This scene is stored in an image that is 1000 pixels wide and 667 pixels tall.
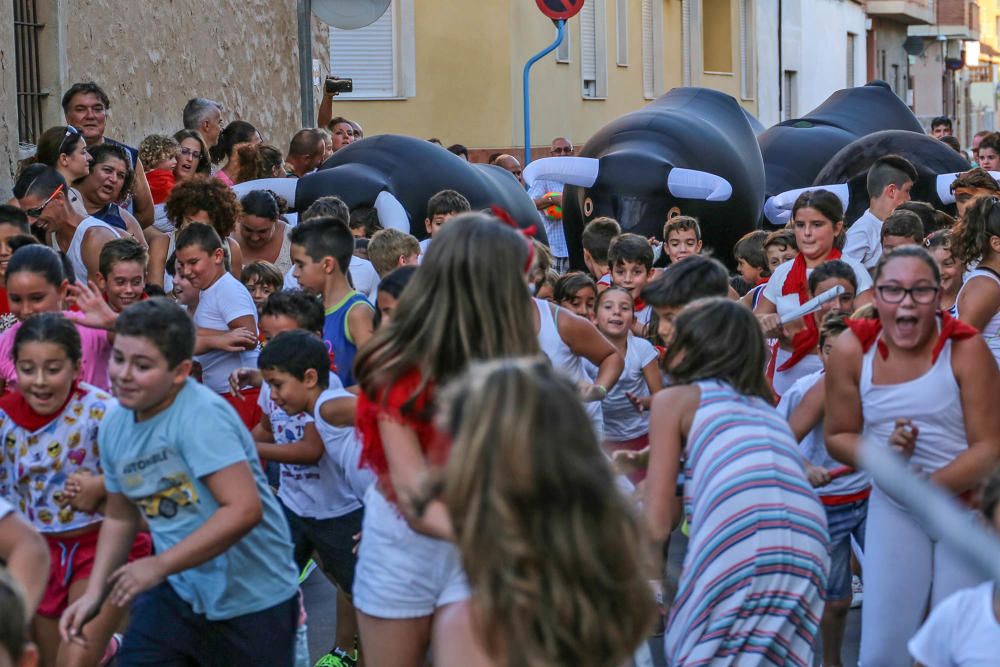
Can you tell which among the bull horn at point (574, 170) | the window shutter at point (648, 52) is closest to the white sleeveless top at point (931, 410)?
the bull horn at point (574, 170)

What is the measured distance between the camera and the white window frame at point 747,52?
1325 inches

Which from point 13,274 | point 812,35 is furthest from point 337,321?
point 812,35

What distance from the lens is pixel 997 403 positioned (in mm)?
4871

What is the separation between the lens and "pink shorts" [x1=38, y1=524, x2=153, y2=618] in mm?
4945

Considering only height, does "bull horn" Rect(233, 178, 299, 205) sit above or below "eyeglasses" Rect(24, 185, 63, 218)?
above

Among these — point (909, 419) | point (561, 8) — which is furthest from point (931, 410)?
point (561, 8)

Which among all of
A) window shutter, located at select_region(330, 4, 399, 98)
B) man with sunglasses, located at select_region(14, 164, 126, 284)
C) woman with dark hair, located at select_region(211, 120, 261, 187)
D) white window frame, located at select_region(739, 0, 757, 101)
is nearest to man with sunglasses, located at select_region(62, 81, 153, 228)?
woman with dark hair, located at select_region(211, 120, 261, 187)

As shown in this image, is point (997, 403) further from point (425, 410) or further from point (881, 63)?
point (881, 63)

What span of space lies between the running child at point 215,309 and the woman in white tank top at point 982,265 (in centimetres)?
290

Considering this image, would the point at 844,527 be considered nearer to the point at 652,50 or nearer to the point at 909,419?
the point at 909,419

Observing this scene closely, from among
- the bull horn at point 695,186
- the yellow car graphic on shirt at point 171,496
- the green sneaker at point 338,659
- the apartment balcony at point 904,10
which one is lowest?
the green sneaker at point 338,659

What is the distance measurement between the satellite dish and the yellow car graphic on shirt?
7778 millimetres

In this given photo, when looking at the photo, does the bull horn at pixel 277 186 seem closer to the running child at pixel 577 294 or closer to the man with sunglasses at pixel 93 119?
the man with sunglasses at pixel 93 119

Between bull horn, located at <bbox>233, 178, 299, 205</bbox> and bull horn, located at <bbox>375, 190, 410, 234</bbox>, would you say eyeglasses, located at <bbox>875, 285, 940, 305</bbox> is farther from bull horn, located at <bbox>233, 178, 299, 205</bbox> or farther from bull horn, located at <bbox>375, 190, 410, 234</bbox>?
bull horn, located at <bbox>375, 190, 410, 234</bbox>
